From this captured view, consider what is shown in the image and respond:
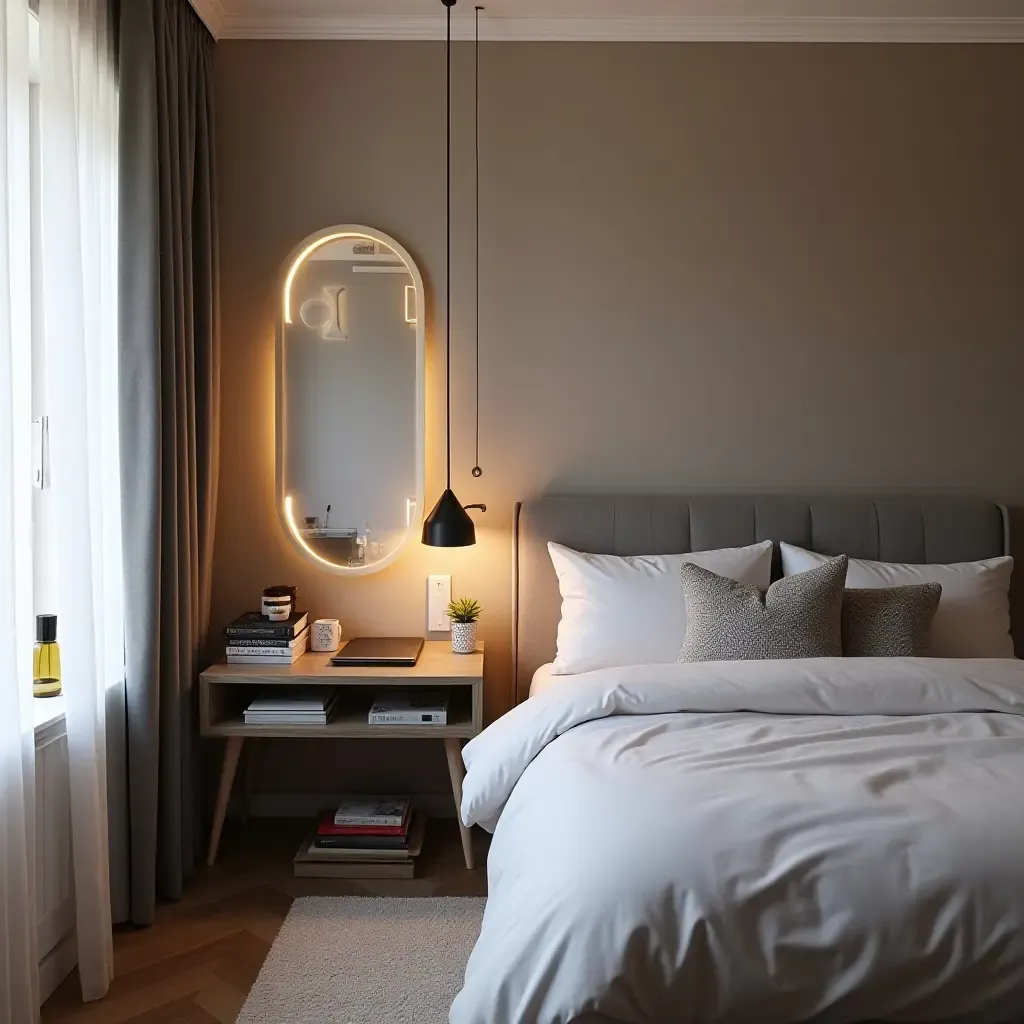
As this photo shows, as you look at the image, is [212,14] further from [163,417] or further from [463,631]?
[463,631]

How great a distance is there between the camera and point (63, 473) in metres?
2.20

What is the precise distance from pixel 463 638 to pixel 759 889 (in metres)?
1.72

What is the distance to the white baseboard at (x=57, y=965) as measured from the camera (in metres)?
2.23

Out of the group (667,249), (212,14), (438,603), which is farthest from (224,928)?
(212,14)

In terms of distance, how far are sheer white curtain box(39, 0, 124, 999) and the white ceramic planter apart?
44.3 inches

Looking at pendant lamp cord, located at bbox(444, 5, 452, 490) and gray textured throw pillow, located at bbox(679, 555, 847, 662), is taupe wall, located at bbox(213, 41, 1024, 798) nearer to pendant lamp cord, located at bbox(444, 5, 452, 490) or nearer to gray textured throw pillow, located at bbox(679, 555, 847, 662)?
pendant lamp cord, located at bbox(444, 5, 452, 490)

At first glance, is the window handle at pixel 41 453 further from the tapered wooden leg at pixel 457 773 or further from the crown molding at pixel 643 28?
the crown molding at pixel 643 28

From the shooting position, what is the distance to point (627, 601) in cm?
297

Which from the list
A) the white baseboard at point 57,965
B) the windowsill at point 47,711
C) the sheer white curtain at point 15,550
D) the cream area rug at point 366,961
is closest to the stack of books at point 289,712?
the cream area rug at point 366,961

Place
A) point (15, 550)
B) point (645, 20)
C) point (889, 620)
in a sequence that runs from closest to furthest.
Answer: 1. point (15, 550)
2. point (889, 620)
3. point (645, 20)

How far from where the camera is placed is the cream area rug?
2.18 meters

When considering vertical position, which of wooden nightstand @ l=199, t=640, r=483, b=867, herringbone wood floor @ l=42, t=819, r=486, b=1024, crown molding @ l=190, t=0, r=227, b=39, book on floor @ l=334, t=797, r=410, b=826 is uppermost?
crown molding @ l=190, t=0, r=227, b=39

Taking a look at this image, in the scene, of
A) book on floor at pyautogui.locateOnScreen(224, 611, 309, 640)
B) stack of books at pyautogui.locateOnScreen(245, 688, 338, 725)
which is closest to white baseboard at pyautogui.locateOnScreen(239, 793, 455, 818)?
stack of books at pyautogui.locateOnScreen(245, 688, 338, 725)

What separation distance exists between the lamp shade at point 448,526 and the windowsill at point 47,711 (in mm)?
1144
